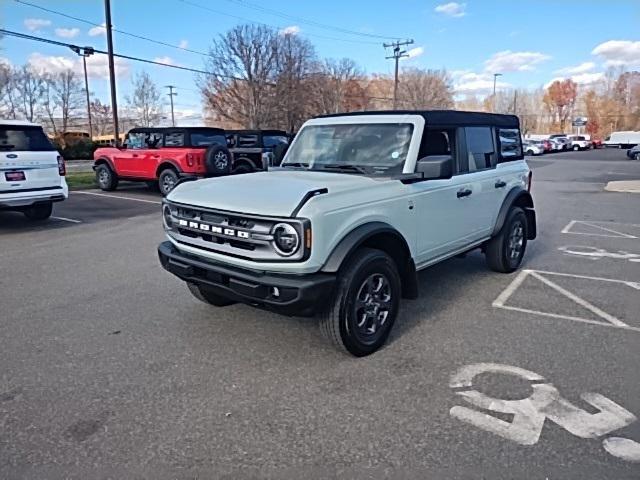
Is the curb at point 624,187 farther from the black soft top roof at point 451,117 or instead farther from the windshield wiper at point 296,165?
the windshield wiper at point 296,165

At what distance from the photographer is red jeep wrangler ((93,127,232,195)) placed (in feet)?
41.8

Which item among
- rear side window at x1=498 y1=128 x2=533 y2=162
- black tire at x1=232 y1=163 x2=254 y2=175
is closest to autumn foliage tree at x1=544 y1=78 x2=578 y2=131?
black tire at x1=232 y1=163 x2=254 y2=175

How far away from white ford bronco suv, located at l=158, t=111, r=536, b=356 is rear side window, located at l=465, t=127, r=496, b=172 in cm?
1

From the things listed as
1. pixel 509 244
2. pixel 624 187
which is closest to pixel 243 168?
pixel 509 244

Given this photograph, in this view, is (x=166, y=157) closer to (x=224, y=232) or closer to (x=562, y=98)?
(x=224, y=232)

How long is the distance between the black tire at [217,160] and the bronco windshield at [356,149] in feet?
26.4

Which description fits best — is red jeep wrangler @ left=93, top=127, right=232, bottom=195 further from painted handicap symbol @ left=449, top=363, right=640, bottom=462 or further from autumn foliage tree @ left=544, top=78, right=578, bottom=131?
autumn foliage tree @ left=544, top=78, right=578, bottom=131

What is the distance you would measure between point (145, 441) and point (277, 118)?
42.0m

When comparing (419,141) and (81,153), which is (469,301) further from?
Answer: (81,153)

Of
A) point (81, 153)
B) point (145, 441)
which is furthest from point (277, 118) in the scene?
point (145, 441)

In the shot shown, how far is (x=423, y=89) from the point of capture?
63.7m

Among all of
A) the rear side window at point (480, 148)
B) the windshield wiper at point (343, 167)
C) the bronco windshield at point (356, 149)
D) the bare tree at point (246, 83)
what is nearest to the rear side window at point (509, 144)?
the rear side window at point (480, 148)

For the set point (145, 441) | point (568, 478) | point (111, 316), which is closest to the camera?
point (568, 478)

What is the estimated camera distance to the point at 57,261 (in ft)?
21.7
